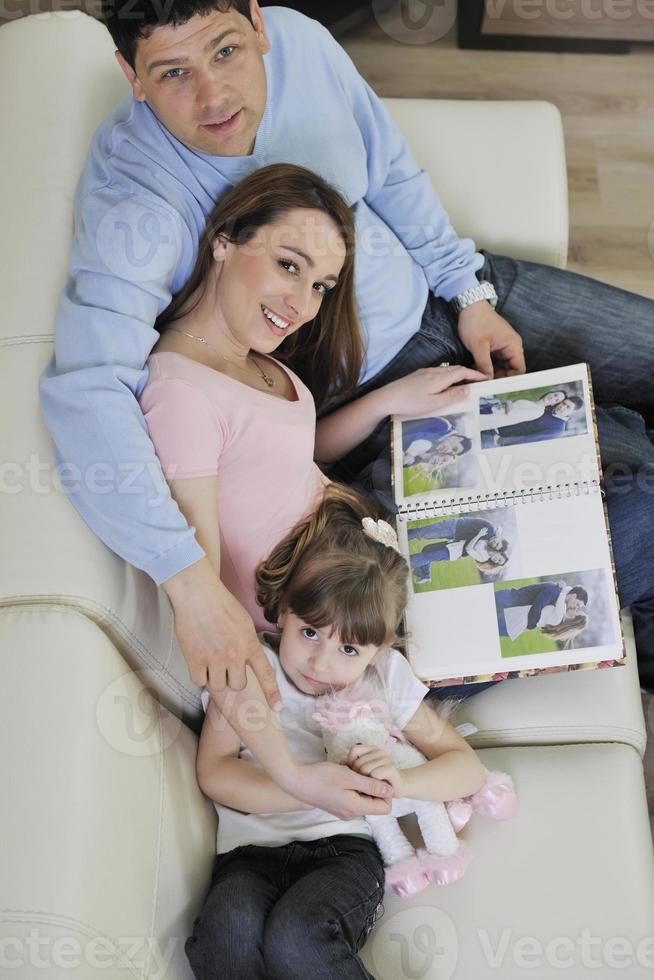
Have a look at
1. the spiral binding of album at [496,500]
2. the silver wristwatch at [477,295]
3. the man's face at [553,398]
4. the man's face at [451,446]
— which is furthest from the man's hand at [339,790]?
Result: the silver wristwatch at [477,295]

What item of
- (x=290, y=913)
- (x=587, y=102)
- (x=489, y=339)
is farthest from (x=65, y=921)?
(x=587, y=102)

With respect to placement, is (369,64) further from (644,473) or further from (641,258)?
(644,473)

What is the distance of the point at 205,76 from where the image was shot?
1.16m

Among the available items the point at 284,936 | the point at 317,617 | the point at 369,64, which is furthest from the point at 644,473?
the point at 369,64

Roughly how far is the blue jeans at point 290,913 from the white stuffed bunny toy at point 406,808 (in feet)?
0.10

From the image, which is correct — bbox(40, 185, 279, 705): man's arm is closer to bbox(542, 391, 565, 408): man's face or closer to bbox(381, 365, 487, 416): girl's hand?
bbox(381, 365, 487, 416): girl's hand

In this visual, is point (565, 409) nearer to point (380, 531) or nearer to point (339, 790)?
A: point (380, 531)

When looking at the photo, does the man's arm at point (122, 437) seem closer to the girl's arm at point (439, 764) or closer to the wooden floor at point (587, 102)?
the girl's arm at point (439, 764)

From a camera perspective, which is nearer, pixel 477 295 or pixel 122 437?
pixel 122 437

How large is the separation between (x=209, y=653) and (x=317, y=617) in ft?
0.50

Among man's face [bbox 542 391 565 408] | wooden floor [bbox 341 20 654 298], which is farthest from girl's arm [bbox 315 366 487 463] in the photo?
wooden floor [bbox 341 20 654 298]

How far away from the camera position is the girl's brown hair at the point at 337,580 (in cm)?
118

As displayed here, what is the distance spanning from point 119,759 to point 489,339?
34.0 inches

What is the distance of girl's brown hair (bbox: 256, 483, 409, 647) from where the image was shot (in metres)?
1.18
